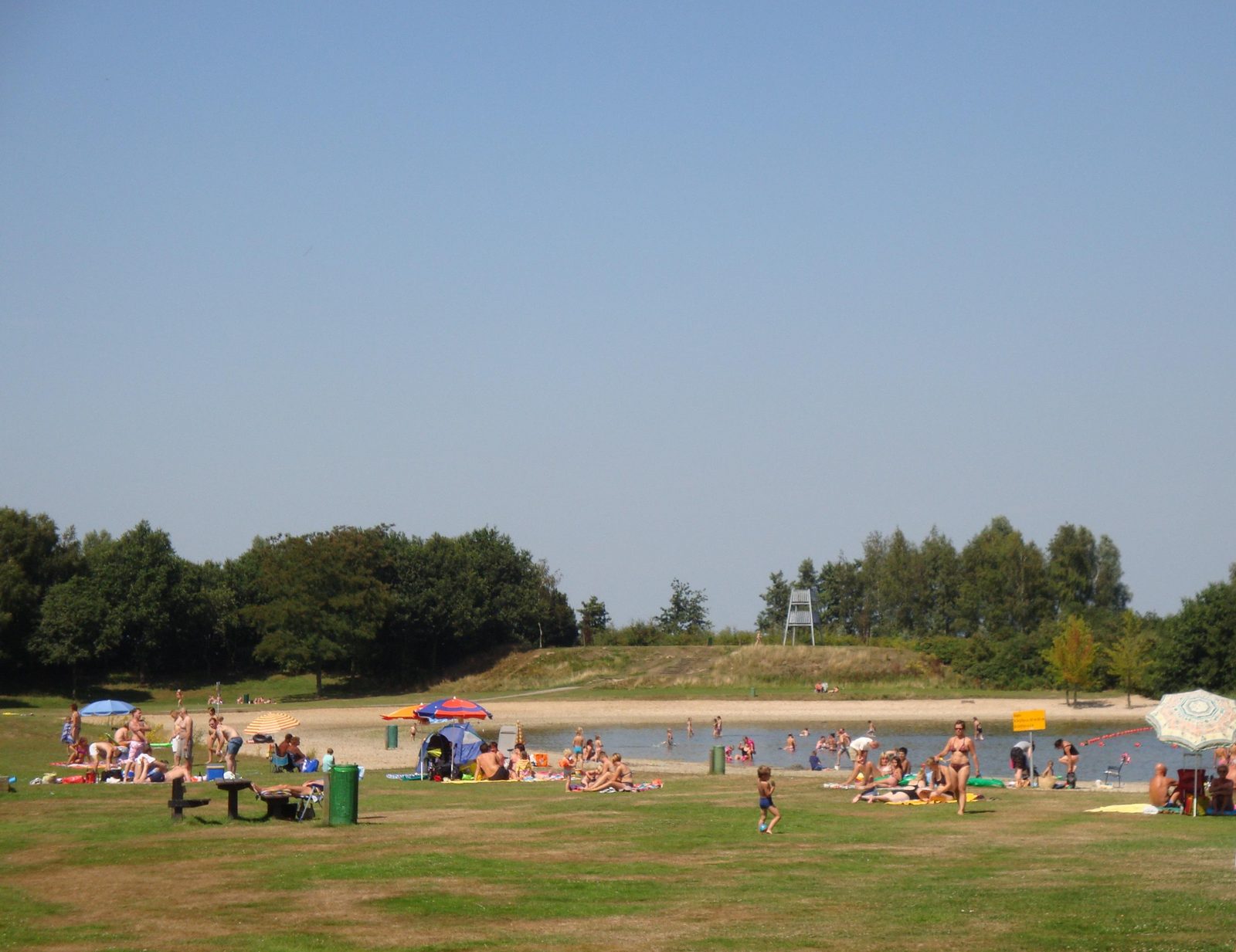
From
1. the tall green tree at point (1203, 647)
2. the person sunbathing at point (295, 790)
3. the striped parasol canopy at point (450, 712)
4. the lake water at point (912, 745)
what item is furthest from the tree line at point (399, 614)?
the person sunbathing at point (295, 790)

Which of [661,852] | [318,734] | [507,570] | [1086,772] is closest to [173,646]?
[507,570]

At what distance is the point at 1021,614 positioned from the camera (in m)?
99.7

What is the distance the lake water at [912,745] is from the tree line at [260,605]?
24.8 metres

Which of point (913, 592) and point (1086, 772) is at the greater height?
point (913, 592)

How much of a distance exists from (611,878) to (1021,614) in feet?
299

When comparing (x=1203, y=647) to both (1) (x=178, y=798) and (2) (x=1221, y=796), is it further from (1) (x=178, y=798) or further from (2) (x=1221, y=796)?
(1) (x=178, y=798)

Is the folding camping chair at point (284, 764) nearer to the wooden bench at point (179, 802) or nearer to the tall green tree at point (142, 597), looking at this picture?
the wooden bench at point (179, 802)

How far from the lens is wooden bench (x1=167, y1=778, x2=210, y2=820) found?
1792 cm

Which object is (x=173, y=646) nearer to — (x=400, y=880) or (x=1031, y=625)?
(x=1031, y=625)

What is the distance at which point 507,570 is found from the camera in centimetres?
9162

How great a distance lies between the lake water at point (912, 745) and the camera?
129 ft

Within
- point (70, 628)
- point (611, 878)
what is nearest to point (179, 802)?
point (611, 878)

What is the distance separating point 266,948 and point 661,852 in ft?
20.7

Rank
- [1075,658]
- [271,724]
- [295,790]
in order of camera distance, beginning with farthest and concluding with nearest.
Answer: [1075,658] → [271,724] → [295,790]
